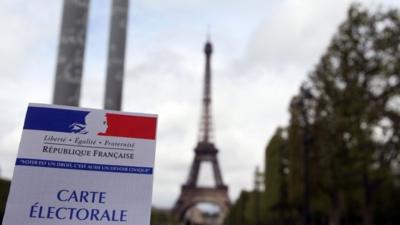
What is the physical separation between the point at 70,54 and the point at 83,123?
13.2 m

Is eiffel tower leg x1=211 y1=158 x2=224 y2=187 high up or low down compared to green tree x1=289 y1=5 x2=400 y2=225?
up

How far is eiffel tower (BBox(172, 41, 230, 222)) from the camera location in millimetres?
94250

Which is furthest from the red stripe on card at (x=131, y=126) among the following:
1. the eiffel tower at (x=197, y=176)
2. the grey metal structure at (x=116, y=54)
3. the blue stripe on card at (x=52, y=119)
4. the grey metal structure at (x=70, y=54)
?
the eiffel tower at (x=197, y=176)

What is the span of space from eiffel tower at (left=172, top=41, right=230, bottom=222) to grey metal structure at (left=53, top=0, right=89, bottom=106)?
7686 cm

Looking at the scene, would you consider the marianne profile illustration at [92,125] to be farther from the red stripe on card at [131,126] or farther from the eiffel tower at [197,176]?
the eiffel tower at [197,176]

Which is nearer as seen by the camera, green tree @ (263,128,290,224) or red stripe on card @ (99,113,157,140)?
red stripe on card @ (99,113,157,140)

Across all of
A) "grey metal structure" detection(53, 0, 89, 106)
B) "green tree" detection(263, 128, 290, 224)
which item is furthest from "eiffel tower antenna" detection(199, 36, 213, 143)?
"grey metal structure" detection(53, 0, 89, 106)

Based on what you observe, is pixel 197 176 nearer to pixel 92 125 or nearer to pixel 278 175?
pixel 278 175

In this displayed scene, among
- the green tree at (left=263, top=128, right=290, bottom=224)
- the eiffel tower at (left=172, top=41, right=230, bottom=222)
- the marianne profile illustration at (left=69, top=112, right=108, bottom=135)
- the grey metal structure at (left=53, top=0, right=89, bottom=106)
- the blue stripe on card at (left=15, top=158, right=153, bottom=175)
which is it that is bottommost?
the blue stripe on card at (left=15, top=158, right=153, bottom=175)

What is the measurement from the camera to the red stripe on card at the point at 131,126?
432 centimetres

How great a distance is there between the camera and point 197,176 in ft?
312

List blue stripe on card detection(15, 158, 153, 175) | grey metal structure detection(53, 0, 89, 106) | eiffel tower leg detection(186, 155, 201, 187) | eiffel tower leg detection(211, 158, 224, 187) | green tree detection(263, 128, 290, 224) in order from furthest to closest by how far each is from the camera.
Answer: eiffel tower leg detection(186, 155, 201, 187)
eiffel tower leg detection(211, 158, 224, 187)
green tree detection(263, 128, 290, 224)
grey metal structure detection(53, 0, 89, 106)
blue stripe on card detection(15, 158, 153, 175)

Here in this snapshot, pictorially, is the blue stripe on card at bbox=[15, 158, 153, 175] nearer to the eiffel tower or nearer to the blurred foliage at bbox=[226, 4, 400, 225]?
the blurred foliage at bbox=[226, 4, 400, 225]

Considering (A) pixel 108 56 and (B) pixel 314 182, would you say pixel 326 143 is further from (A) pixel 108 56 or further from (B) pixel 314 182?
(A) pixel 108 56
